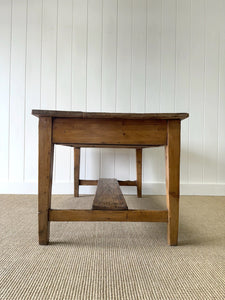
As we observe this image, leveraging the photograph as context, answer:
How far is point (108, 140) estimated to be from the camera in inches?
38.4

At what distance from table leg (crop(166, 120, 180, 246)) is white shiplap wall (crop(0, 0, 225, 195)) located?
1174 mm

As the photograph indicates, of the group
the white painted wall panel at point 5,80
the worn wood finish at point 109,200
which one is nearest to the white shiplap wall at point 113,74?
the white painted wall panel at point 5,80

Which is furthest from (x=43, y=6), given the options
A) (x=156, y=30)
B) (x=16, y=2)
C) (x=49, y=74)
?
(x=156, y=30)

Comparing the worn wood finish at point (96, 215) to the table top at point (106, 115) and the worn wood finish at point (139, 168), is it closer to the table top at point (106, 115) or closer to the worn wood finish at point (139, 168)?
the table top at point (106, 115)

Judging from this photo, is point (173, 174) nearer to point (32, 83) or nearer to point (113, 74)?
point (113, 74)

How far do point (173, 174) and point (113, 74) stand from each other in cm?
148

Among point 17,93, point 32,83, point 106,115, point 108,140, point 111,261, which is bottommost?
point 111,261

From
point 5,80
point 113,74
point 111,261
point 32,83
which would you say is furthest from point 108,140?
point 5,80

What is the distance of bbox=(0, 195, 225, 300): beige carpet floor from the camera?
2.03ft

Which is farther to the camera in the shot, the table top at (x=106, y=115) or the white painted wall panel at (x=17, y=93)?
the white painted wall panel at (x=17, y=93)

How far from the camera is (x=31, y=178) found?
211cm

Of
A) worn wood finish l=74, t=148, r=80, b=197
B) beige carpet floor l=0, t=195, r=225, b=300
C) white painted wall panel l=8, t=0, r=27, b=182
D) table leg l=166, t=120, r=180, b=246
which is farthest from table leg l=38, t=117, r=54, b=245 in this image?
white painted wall panel l=8, t=0, r=27, b=182

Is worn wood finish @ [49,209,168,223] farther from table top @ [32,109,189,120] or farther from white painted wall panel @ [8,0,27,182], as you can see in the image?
white painted wall panel @ [8,0,27,182]

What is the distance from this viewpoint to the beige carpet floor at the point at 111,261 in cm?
62
